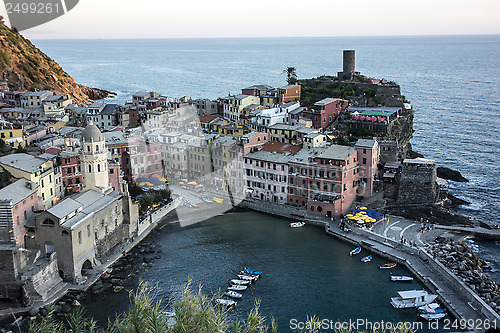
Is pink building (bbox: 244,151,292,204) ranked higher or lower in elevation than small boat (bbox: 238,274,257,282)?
higher

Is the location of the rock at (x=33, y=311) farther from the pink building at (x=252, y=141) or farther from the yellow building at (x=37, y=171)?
the pink building at (x=252, y=141)

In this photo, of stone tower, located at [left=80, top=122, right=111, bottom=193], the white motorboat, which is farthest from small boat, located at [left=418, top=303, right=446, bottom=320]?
stone tower, located at [left=80, top=122, right=111, bottom=193]

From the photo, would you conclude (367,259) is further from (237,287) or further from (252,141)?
(252,141)

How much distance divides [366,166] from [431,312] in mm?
20502

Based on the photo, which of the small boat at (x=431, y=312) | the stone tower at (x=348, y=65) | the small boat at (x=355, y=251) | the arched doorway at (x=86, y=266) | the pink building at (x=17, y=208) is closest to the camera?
the small boat at (x=431, y=312)

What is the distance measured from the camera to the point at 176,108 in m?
70.1

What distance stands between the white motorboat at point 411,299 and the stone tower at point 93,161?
84.8ft

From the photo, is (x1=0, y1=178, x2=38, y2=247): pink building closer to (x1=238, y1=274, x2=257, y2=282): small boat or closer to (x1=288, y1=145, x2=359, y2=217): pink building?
(x1=238, y1=274, x2=257, y2=282): small boat

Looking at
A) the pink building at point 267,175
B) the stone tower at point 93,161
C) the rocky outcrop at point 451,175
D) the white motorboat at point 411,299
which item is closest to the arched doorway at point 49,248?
the stone tower at point 93,161

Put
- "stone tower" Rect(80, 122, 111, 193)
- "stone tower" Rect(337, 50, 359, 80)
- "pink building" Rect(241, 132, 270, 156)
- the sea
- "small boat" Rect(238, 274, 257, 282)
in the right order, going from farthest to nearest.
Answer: "stone tower" Rect(337, 50, 359, 80), "pink building" Rect(241, 132, 270, 156), "stone tower" Rect(80, 122, 111, 193), the sea, "small boat" Rect(238, 274, 257, 282)

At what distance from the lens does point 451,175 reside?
6331 cm

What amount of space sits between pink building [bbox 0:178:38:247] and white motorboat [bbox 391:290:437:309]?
27.1 meters

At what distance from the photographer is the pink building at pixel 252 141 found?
2146 inches

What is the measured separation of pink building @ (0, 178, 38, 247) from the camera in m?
35.8
